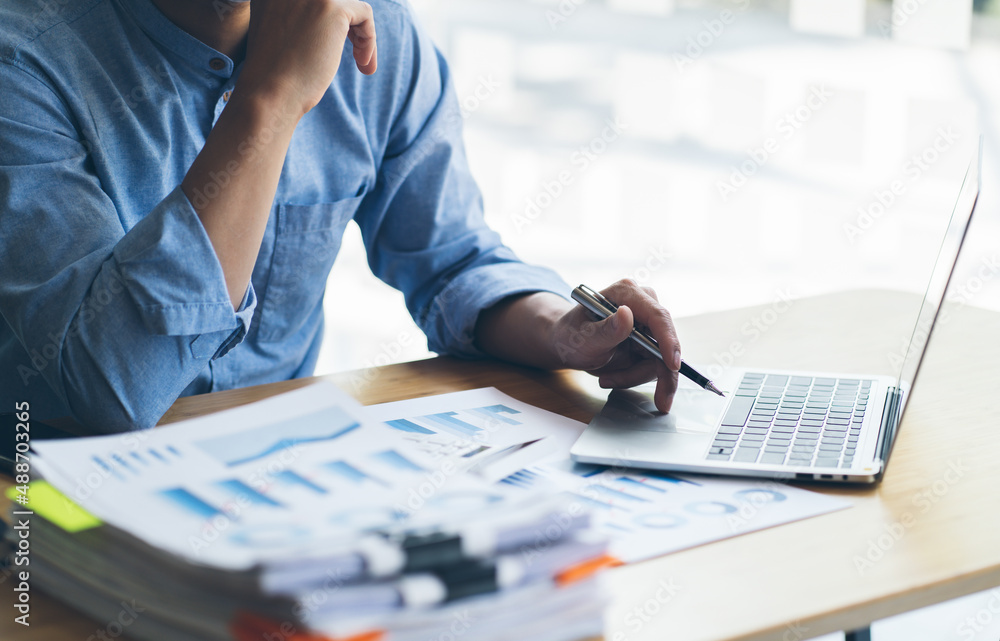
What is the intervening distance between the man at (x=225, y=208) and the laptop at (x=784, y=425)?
59 mm

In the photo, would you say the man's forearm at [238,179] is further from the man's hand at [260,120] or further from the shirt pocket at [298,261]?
the shirt pocket at [298,261]

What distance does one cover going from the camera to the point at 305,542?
0.43 meters

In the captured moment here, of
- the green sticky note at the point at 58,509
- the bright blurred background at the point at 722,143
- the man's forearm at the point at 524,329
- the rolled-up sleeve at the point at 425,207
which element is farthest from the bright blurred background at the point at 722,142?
the green sticky note at the point at 58,509

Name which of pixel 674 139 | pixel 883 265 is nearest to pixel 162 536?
pixel 883 265

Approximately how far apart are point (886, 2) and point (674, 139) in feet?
3.75

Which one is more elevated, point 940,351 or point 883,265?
point 940,351

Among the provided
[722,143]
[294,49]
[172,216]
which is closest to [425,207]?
[294,49]

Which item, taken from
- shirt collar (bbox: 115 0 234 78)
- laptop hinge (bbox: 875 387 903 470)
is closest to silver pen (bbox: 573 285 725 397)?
laptop hinge (bbox: 875 387 903 470)

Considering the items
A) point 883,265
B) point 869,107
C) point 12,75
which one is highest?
point 12,75

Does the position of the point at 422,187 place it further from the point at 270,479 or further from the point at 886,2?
the point at 886,2

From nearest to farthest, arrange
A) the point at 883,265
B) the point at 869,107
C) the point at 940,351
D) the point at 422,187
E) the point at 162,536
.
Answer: the point at 162,536, the point at 940,351, the point at 422,187, the point at 883,265, the point at 869,107

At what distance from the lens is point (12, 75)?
846 millimetres

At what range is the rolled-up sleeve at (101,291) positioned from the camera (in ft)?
2.48

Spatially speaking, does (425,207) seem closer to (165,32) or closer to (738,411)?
(165,32)
